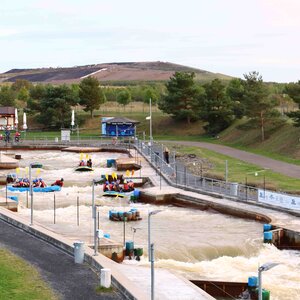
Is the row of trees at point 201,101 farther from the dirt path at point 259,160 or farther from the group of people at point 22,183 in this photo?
the group of people at point 22,183

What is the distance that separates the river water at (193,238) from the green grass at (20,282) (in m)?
5.83

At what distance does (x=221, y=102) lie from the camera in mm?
103125

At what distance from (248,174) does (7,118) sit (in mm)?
67784

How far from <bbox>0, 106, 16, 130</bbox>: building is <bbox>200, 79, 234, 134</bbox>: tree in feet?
106

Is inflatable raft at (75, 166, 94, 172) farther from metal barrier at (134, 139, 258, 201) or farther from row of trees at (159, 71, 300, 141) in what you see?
row of trees at (159, 71, 300, 141)

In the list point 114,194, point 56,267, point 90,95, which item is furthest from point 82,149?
point 56,267

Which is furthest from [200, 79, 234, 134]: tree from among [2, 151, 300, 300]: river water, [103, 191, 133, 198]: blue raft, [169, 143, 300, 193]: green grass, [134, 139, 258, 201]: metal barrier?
[103, 191, 133, 198]: blue raft

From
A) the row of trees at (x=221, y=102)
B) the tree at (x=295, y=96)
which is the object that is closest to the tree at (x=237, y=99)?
the row of trees at (x=221, y=102)

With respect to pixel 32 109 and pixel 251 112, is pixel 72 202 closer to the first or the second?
pixel 251 112

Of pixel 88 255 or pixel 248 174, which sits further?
pixel 248 174

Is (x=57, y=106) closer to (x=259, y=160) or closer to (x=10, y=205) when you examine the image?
(x=259, y=160)

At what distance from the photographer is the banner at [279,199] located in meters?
41.8

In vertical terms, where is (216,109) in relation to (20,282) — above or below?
above

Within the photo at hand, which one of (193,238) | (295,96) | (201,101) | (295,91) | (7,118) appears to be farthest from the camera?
(7,118)
